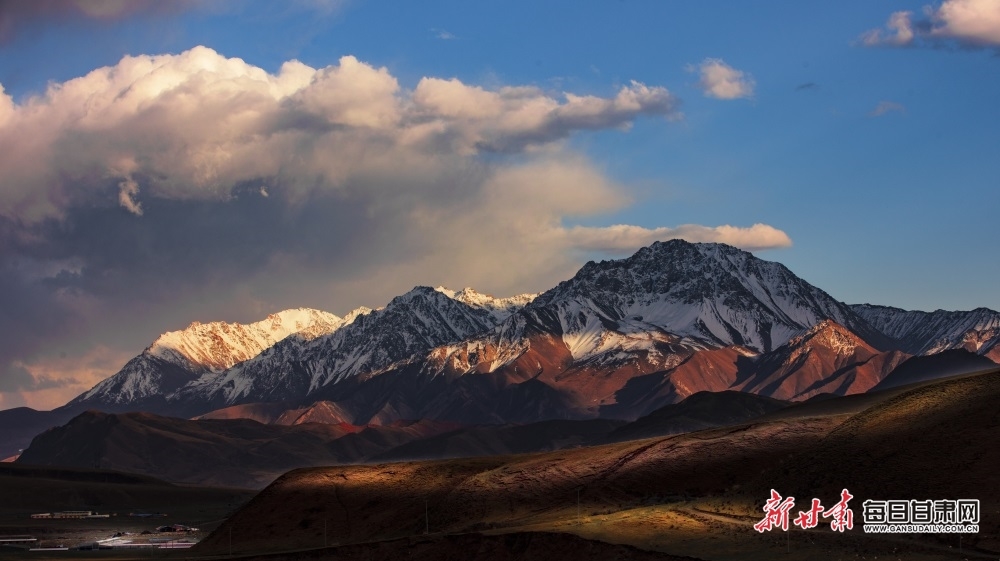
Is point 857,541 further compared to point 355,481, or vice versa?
point 355,481

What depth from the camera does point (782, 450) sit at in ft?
535

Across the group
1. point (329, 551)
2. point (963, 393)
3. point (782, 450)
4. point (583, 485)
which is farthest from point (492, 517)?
point (963, 393)

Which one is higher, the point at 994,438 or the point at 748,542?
the point at 994,438

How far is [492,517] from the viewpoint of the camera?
16662 cm

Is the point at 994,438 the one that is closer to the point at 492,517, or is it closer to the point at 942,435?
the point at 942,435

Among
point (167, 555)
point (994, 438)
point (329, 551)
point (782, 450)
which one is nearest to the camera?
point (994, 438)

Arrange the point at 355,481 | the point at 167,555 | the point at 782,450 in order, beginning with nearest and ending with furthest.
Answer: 1. the point at 782,450
2. the point at 167,555
3. the point at 355,481

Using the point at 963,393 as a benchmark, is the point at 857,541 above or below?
below

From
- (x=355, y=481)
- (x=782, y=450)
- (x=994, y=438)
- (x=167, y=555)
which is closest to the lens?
(x=994, y=438)

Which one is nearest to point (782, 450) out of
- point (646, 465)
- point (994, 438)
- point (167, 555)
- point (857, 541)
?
point (646, 465)

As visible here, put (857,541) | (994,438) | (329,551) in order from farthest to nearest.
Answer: (329,551), (994,438), (857,541)

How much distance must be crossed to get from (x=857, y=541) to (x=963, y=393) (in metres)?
42.9

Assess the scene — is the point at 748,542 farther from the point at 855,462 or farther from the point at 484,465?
the point at 484,465

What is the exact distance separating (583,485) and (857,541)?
56.5 meters
